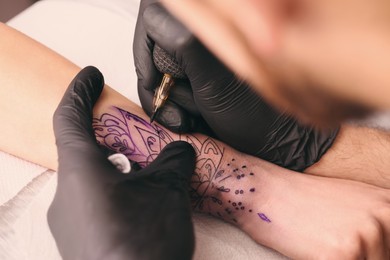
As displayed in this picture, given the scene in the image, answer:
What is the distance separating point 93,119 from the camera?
958 millimetres

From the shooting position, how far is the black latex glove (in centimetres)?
68

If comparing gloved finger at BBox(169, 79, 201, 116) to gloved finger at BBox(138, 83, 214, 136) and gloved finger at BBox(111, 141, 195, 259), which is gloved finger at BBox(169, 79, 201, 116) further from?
gloved finger at BBox(111, 141, 195, 259)

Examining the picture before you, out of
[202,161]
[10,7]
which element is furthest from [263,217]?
[10,7]

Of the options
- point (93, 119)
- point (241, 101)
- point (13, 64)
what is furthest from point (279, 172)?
point (13, 64)

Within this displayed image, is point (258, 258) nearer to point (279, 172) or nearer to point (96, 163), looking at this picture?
point (279, 172)

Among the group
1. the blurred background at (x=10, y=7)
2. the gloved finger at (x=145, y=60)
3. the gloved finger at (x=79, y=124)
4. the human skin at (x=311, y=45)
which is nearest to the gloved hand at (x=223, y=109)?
the gloved finger at (x=145, y=60)

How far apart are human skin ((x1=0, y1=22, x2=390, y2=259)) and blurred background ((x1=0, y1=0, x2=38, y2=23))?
0.81 m

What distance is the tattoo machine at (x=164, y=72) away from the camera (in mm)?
923

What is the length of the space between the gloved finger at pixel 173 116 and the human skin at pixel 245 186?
0.07 ft

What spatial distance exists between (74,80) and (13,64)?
183 millimetres

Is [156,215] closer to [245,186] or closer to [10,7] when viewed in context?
[245,186]

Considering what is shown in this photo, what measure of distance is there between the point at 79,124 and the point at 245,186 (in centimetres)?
41

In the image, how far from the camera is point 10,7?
1.74 m

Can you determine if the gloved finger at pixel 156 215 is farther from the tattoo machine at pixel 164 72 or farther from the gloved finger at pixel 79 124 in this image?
the tattoo machine at pixel 164 72
